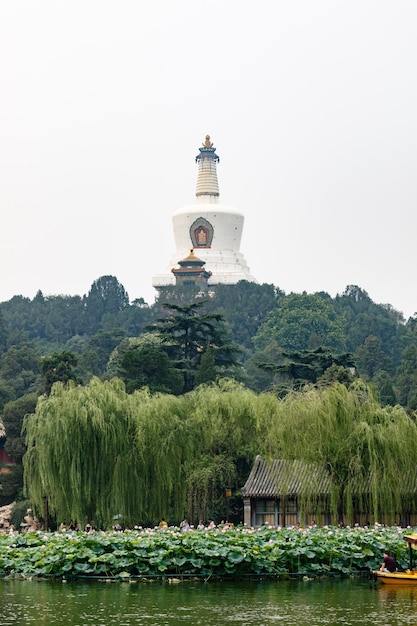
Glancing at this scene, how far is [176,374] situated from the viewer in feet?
148

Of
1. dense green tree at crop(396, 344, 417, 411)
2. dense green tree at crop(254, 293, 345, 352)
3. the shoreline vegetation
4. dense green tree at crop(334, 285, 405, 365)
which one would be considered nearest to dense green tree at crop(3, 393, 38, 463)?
dense green tree at crop(396, 344, 417, 411)

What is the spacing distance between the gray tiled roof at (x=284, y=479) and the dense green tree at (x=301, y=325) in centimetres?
4617

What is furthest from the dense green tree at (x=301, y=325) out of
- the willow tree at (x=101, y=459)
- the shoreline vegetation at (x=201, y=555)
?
the shoreline vegetation at (x=201, y=555)

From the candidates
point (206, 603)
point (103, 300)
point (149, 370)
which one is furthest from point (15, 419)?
point (103, 300)

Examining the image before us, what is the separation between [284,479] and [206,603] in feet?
32.6

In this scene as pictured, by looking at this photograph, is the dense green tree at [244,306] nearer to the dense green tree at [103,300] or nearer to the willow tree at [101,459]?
the dense green tree at [103,300]

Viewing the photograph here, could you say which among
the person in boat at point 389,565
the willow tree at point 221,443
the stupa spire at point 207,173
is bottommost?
the person in boat at point 389,565

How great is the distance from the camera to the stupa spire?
8912cm

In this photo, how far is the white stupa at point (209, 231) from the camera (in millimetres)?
87875

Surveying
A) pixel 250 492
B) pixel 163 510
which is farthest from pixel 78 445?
pixel 250 492

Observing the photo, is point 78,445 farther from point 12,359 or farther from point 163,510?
point 12,359

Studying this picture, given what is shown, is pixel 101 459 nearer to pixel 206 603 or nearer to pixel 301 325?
pixel 206 603

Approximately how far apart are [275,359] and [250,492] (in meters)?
44.0

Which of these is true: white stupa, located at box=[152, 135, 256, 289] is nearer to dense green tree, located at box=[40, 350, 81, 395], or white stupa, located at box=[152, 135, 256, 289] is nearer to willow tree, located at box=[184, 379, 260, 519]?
dense green tree, located at box=[40, 350, 81, 395]
